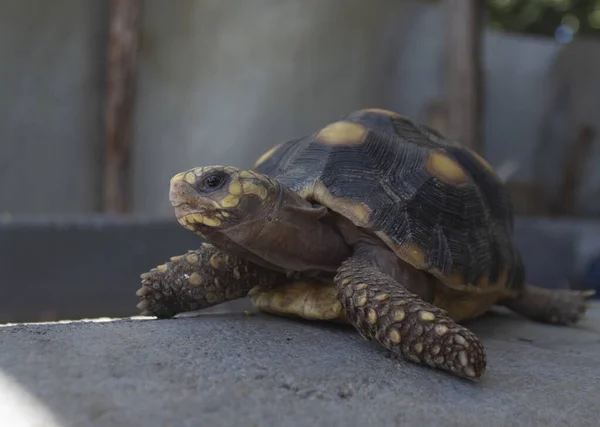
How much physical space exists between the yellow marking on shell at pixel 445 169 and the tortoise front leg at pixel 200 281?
526 millimetres

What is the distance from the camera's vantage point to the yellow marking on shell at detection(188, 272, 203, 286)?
5.78 feet

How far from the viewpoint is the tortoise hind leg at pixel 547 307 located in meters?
2.42

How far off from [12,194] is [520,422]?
491cm

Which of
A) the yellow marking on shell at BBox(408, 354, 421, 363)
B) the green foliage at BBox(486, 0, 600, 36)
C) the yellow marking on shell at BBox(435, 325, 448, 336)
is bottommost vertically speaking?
the yellow marking on shell at BBox(408, 354, 421, 363)

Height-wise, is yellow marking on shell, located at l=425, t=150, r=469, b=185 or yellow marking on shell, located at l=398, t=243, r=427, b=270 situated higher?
yellow marking on shell, located at l=425, t=150, r=469, b=185

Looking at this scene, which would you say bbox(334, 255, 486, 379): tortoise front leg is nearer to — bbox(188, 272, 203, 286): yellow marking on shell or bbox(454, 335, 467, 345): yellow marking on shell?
bbox(454, 335, 467, 345): yellow marking on shell

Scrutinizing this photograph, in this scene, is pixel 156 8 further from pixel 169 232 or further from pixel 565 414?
pixel 565 414

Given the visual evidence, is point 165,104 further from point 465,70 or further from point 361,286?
point 361,286

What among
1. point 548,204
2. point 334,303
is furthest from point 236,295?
point 548,204

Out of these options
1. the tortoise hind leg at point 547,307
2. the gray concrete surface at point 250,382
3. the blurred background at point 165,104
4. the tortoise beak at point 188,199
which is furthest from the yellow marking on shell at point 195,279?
the blurred background at point 165,104

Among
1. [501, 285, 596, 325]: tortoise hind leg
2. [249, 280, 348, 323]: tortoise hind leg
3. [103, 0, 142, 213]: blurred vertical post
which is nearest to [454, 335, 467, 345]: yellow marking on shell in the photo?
[249, 280, 348, 323]: tortoise hind leg

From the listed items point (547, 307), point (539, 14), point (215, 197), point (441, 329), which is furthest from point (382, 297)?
point (539, 14)

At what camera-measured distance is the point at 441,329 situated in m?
1.34

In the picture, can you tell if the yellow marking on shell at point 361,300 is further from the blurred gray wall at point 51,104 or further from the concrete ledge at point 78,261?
the blurred gray wall at point 51,104
